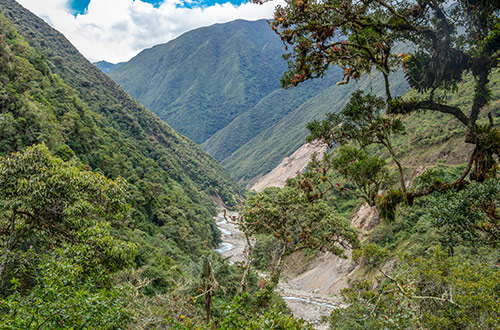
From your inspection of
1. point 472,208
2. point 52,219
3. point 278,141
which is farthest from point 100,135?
point 278,141

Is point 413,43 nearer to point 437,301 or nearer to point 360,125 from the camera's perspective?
point 360,125

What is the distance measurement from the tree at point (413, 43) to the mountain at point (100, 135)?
810 centimetres

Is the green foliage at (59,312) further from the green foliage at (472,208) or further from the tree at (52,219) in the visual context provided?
the green foliage at (472,208)

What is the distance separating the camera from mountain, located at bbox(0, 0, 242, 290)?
25.1 m

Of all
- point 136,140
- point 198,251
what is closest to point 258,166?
point 136,140

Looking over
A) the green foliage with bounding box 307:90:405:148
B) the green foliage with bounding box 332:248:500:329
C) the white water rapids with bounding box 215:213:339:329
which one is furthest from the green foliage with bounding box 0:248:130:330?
the white water rapids with bounding box 215:213:339:329

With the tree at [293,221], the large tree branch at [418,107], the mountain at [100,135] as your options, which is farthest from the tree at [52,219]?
the large tree branch at [418,107]

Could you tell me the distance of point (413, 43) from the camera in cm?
719

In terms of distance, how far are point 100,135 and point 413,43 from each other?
41923 millimetres

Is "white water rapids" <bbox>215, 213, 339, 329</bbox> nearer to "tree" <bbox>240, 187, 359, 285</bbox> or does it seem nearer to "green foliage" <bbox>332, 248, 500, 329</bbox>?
"tree" <bbox>240, 187, 359, 285</bbox>

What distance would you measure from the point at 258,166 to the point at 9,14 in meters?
92.5

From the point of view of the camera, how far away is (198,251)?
36.3 m

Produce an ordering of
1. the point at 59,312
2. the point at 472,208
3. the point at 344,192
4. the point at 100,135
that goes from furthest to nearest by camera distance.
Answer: the point at 100,135 < the point at 344,192 < the point at 472,208 < the point at 59,312

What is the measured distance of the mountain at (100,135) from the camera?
25.1 metres
